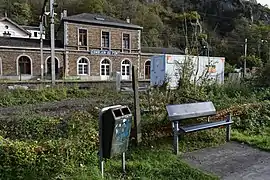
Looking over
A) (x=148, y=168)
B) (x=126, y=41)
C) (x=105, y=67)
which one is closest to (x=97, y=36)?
(x=105, y=67)

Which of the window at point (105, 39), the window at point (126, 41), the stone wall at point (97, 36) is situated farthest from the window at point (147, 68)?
the window at point (105, 39)

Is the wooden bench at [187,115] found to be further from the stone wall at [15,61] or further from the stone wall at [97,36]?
the stone wall at [97,36]

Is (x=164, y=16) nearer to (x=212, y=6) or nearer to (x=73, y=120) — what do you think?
(x=212, y=6)

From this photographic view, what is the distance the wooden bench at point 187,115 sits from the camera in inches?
213

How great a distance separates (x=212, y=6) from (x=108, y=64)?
56990mm

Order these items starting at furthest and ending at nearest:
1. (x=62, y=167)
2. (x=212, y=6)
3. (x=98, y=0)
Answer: (x=212, y=6) → (x=98, y=0) → (x=62, y=167)

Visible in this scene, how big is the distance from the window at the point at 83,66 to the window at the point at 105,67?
220cm

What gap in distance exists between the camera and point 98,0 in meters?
65.8

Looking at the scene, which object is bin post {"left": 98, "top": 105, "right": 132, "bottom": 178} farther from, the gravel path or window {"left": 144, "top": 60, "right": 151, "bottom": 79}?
window {"left": 144, "top": 60, "right": 151, "bottom": 79}

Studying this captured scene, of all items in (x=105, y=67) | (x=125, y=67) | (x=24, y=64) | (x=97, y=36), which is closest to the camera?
(x=24, y=64)

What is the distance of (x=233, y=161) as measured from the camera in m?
5.14

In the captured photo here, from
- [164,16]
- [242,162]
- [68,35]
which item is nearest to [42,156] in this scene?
[242,162]

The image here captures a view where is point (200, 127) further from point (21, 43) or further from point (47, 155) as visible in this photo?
point (21, 43)

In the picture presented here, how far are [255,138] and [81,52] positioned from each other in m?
35.5
